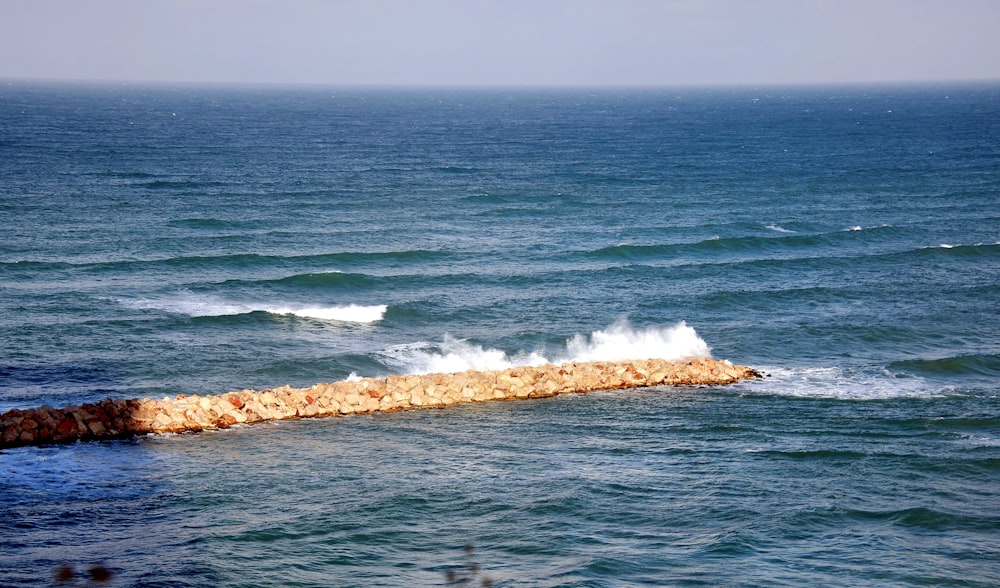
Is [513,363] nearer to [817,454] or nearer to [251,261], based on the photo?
[817,454]

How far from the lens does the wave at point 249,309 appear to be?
41.0m

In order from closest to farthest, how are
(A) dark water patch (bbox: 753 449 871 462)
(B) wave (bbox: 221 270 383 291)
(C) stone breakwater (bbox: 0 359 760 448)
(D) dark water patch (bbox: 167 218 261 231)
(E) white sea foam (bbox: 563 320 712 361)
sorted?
1. (A) dark water patch (bbox: 753 449 871 462)
2. (C) stone breakwater (bbox: 0 359 760 448)
3. (E) white sea foam (bbox: 563 320 712 361)
4. (B) wave (bbox: 221 270 383 291)
5. (D) dark water patch (bbox: 167 218 261 231)

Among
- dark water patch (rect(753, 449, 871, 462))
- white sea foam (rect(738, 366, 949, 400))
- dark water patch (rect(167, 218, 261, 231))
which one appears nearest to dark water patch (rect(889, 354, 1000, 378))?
white sea foam (rect(738, 366, 949, 400))

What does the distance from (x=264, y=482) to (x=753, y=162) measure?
78.7m

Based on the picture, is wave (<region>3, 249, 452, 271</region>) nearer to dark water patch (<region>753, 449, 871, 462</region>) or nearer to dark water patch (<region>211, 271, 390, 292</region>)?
dark water patch (<region>211, 271, 390, 292</region>)

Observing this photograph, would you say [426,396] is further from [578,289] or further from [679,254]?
[679,254]

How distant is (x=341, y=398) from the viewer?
29672 mm

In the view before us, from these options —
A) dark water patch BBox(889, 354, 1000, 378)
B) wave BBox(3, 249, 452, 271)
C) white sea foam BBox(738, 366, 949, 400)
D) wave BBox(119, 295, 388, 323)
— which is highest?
wave BBox(3, 249, 452, 271)

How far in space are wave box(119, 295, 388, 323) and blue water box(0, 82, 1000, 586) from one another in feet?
0.63

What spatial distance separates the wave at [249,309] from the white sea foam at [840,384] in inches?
616

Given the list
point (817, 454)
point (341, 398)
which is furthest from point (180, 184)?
point (817, 454)

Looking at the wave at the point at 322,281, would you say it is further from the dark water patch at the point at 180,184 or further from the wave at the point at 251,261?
the dark water patch at the point at 180,184

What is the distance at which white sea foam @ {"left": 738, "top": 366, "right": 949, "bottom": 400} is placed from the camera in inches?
1256

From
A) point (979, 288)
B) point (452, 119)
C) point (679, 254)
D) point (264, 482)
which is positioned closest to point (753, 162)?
point (679, 254)
